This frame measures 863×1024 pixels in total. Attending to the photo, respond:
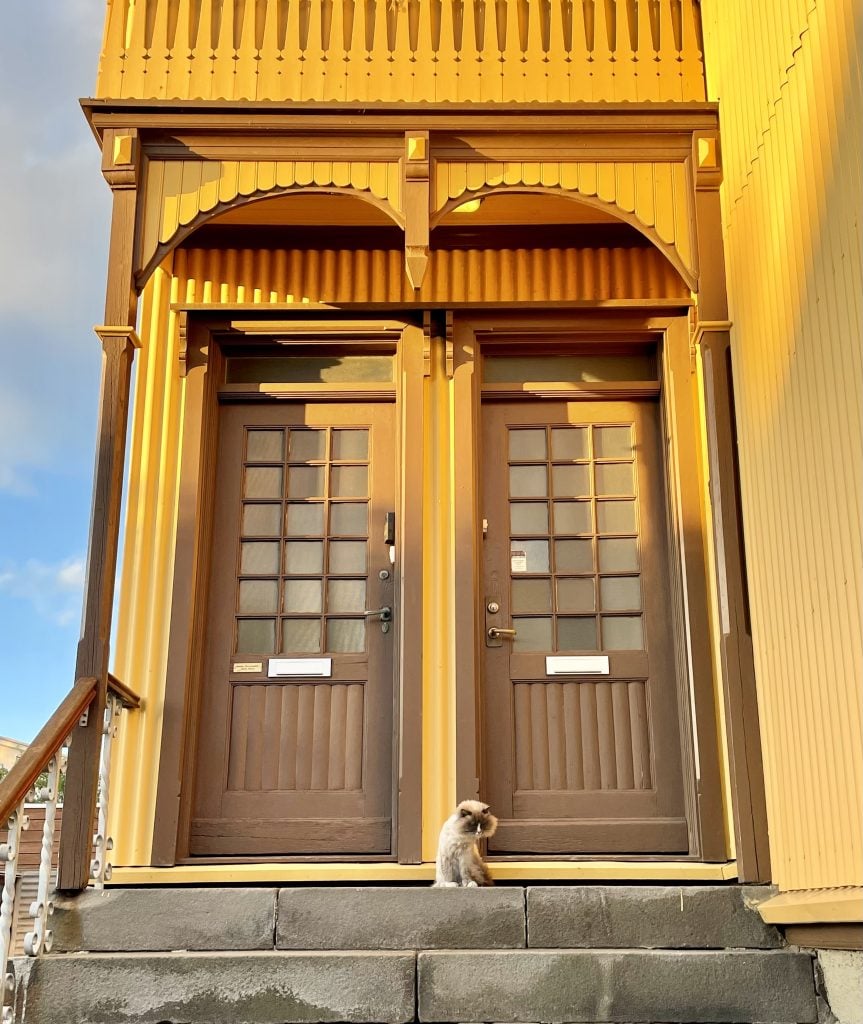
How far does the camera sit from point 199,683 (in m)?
5.25

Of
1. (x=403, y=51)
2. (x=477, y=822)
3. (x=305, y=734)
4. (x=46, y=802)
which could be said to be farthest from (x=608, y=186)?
(x=46, y=802)

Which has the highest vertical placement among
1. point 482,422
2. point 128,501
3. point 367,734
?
point 482,422

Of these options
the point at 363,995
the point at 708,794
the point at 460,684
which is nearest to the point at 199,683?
the point at 460,684

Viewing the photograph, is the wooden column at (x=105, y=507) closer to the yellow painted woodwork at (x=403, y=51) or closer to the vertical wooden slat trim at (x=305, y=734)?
the yellow painted woodwork at (x=403, y=51)

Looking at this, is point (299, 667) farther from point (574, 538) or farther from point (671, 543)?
point (671, 543)

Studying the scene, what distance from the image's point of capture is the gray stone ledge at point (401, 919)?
153 inches

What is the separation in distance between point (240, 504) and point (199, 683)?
35.6 inches

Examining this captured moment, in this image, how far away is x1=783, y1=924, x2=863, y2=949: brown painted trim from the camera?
10.9 feet

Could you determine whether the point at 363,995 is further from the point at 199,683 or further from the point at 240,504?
the point at 240,504

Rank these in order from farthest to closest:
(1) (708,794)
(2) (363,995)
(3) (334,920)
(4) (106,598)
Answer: (1) (708,794) < (4) (106,598) < (3) (334,920) < (2) (363,995)

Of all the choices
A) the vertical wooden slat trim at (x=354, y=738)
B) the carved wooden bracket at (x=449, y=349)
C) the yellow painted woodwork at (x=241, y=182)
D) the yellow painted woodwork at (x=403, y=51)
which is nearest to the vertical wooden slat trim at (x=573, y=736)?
the vertical wooden slat trim at (x=354, y=738)

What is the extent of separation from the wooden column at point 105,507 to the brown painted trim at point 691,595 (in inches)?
99.2

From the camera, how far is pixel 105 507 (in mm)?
4387

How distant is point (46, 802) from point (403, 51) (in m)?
3.48
